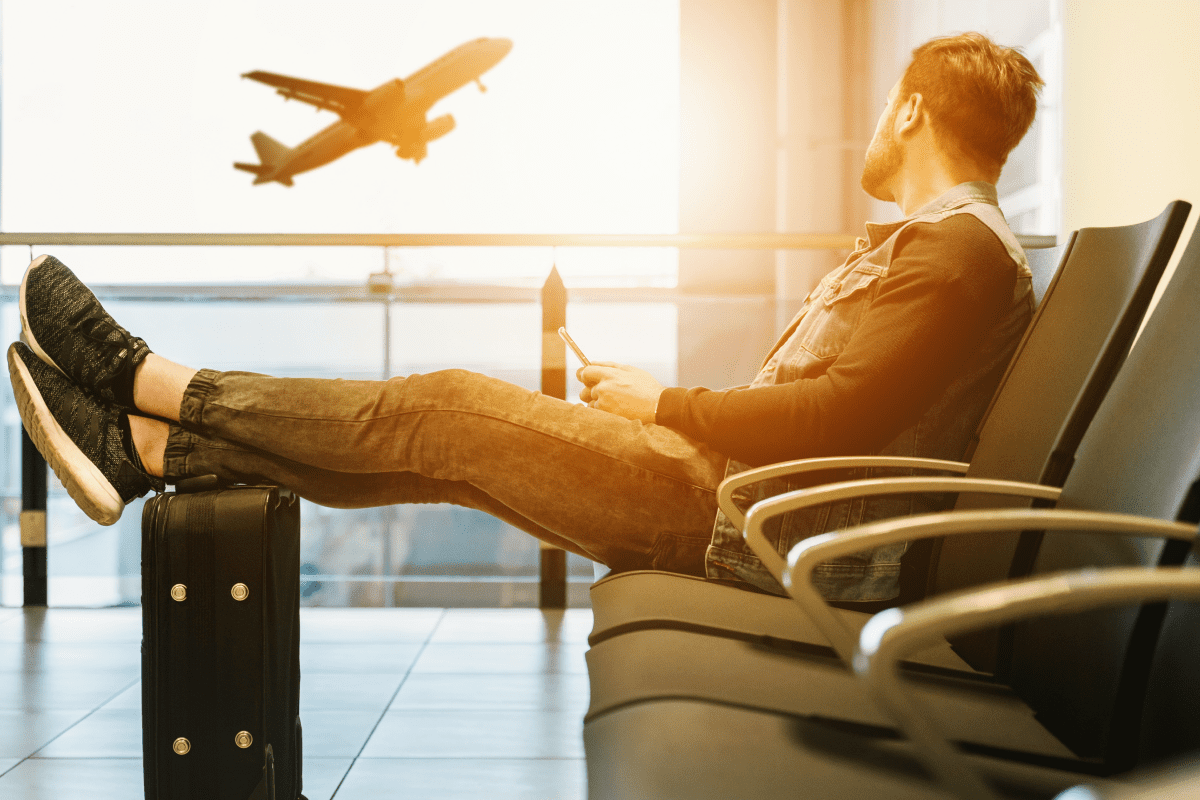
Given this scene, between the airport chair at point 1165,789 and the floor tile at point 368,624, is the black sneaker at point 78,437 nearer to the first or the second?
the floor tile at point 368,624

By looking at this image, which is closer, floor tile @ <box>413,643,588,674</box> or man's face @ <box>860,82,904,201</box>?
man's face @ <box>860,82,904,201</box>

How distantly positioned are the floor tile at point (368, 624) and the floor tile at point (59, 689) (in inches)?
18.0

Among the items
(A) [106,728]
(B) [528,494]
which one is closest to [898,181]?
(B) [528,494]

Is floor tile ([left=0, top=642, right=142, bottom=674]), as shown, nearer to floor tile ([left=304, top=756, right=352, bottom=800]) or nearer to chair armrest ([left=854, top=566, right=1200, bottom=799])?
floor tile ([left=304, top=756, right=352, bottom=800])

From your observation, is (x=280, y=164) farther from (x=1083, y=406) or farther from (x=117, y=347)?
(x=1083, y=406)

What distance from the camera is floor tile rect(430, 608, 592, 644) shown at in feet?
7.16

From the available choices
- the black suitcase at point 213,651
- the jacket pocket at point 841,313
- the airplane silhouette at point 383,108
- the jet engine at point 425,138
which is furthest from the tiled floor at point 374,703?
the jet engine at point 425,138

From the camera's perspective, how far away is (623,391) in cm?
129

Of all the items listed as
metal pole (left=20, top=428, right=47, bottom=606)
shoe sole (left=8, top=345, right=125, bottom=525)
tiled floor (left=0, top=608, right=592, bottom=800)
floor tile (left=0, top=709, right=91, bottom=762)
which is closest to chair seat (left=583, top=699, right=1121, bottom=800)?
tiled floor (left=0, top=608, right=592, bottom=800)

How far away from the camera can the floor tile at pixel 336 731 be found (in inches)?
59.3

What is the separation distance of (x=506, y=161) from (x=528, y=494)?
7081mm

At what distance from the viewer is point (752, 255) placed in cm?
728

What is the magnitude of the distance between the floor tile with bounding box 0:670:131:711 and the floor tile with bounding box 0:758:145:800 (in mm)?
282

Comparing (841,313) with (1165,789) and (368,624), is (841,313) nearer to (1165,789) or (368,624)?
(1165,789)
